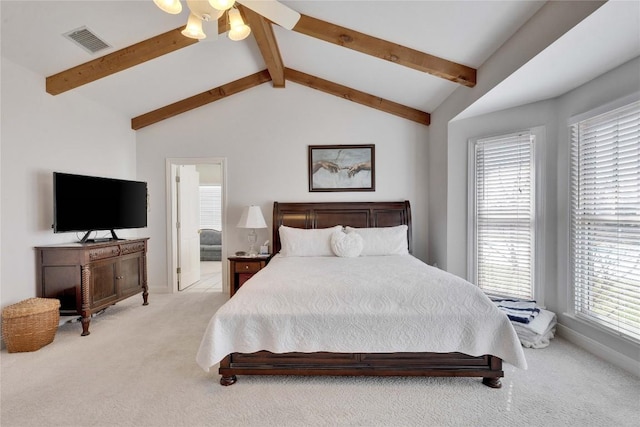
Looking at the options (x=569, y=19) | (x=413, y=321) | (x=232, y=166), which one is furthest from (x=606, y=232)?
(x=232, y=166)

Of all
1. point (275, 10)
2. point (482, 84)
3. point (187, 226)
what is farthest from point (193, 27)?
point (187, 226)

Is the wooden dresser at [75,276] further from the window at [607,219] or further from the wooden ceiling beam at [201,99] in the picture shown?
the window at [607,219]

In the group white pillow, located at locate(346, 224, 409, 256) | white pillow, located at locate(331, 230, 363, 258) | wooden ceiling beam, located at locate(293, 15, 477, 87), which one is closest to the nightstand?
white pillow, located at locate(331, 230, 363, 258)

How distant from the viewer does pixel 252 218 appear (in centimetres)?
424

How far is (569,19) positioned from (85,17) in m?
3.72

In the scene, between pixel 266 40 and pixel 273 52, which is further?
pixel 273 52

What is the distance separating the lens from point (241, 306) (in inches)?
87.0

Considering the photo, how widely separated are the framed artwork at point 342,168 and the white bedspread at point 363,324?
8.27 feet

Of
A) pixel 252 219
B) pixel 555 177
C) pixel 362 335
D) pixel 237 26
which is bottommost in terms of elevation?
pixel 362 335

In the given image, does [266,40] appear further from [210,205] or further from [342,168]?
[210,205]

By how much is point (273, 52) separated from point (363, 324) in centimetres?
317

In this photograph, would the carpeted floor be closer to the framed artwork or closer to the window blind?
the window blind

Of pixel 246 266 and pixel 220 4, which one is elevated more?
pixel 220 4

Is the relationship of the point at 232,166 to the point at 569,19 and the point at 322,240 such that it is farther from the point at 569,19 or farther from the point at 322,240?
the point at 569,19
